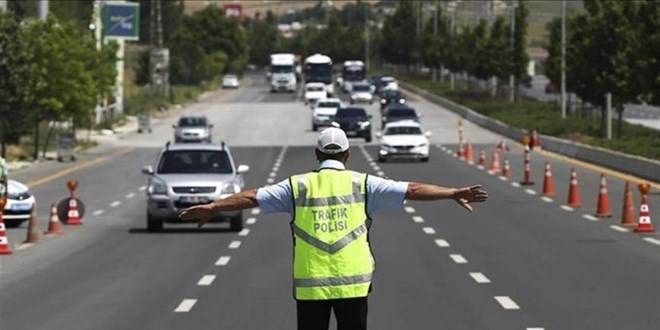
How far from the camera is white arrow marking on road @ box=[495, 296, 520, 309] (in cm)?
1858

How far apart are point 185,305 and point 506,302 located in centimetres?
339

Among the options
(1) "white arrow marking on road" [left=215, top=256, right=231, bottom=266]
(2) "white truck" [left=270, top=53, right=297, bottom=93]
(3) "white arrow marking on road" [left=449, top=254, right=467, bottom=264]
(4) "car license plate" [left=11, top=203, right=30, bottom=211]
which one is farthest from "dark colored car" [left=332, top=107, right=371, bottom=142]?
(2) "white truck" [left=270, top=53, right=297, bottom=93]

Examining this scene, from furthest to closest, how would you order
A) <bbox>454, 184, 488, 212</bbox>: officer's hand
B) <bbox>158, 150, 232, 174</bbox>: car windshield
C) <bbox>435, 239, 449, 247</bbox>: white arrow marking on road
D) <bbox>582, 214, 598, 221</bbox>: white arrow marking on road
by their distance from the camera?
<bbox>582, 214, 598, 221</bbox>: white arrow marking on road, <bbox>158, 150, 232, 174</bbox>: car windshield, <bbox>435, 239, 449, 247</bbox>: white arrow marking on road, <bbox>454, 184, 488, 212</bbox>: officer's hand

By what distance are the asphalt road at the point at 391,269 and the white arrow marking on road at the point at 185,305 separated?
1 centimetres

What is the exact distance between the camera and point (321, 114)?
84.6 m

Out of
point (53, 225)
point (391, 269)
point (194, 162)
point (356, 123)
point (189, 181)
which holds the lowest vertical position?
point (356, 123)

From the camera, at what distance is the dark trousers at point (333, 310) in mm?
9352

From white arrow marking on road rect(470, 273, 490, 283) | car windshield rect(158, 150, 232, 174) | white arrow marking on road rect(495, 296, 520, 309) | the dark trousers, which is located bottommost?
white arrow marking on road rect(470, 273, 490, 283)

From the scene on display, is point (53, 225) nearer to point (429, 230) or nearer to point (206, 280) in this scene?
point (429, 230)

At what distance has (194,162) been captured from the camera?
31.8 meters

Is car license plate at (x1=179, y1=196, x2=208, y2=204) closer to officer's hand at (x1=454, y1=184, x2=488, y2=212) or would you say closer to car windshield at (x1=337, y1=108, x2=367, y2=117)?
officer's hand at (x1=454, y1=184, x2=488, y2=212)

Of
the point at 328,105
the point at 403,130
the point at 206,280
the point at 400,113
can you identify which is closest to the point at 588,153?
the point at 403,130

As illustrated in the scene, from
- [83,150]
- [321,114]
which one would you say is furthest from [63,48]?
[321,114]

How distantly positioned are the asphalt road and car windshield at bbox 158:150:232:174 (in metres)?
1.07
